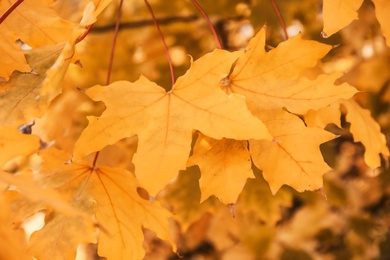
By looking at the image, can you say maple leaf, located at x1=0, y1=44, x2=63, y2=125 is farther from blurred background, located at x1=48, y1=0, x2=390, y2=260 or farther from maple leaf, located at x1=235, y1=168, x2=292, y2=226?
maple leaf, located at x1=235, y1=168, x2=292, y2=226

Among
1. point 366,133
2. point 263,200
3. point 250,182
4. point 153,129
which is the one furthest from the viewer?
point 263,200

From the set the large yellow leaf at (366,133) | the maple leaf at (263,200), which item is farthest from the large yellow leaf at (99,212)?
the maple leaf at (263,200)

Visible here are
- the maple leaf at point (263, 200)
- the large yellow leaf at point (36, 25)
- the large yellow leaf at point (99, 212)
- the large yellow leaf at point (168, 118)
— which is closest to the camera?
the large yellow leaf at point (168, 118)

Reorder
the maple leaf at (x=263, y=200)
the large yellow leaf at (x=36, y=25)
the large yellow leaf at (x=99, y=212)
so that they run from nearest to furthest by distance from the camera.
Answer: the large yellow leaf at (x=99, y=212) < the large yellow leaf at (x=36, y=25) < the maple leaf at (x=263, y=200)

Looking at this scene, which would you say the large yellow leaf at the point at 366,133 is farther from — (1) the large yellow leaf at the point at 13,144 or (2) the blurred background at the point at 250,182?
→ (1) the large yellow leaf at the point at 13,144

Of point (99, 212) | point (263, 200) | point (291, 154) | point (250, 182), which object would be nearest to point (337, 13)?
point (291, 154)

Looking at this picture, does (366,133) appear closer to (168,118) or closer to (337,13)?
(337,13)

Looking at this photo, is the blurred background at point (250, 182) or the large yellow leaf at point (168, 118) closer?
the large yellow leaf at point (168, 118)
